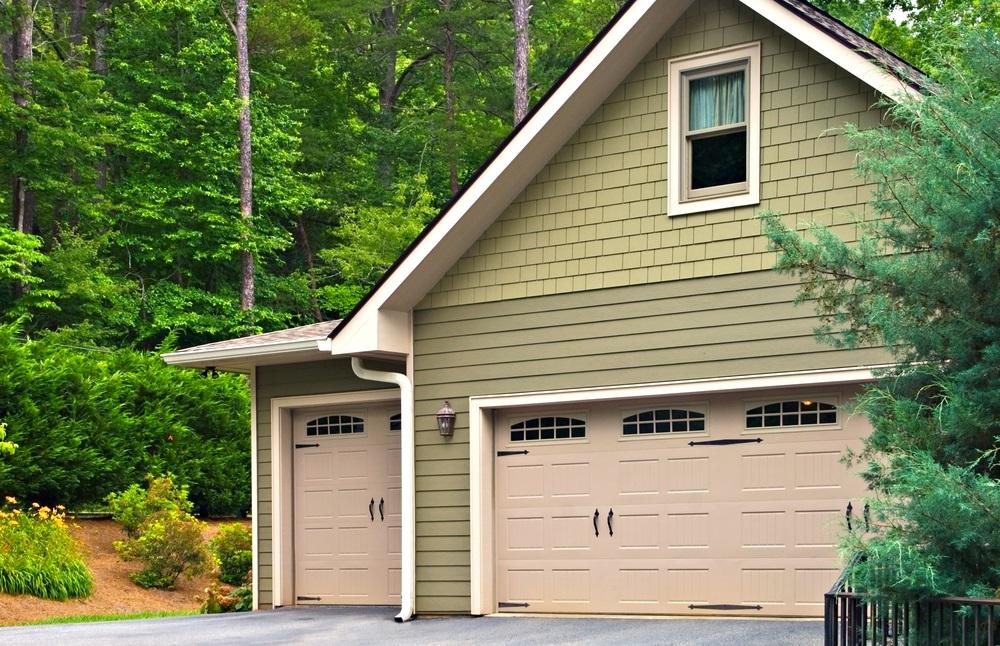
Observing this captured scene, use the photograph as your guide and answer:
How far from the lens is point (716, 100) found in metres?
12.0

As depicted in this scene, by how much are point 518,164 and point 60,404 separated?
346 inches

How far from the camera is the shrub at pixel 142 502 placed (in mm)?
18812

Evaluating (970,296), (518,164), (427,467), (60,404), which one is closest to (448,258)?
(518,164)

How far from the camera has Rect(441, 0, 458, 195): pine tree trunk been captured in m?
31.4

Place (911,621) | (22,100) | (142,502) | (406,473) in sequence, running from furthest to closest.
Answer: (22,100), (142,502), (406,473), (911,621)

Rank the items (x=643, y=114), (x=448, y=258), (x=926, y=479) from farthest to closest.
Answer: (x=448, y=258), (x=643, y=114), (x=926, y=479)

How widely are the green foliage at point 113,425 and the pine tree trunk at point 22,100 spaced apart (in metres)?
5.12

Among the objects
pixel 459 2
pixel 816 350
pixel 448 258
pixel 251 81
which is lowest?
pixel 816 350

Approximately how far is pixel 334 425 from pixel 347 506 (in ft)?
2.89

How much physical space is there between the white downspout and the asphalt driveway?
0.45 m

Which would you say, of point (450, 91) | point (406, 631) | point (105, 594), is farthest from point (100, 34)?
point (406, 631)

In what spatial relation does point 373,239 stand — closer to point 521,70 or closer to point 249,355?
point 521,70

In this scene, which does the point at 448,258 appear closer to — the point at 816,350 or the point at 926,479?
the point at 816,350

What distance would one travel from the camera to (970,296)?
24.6 feet
